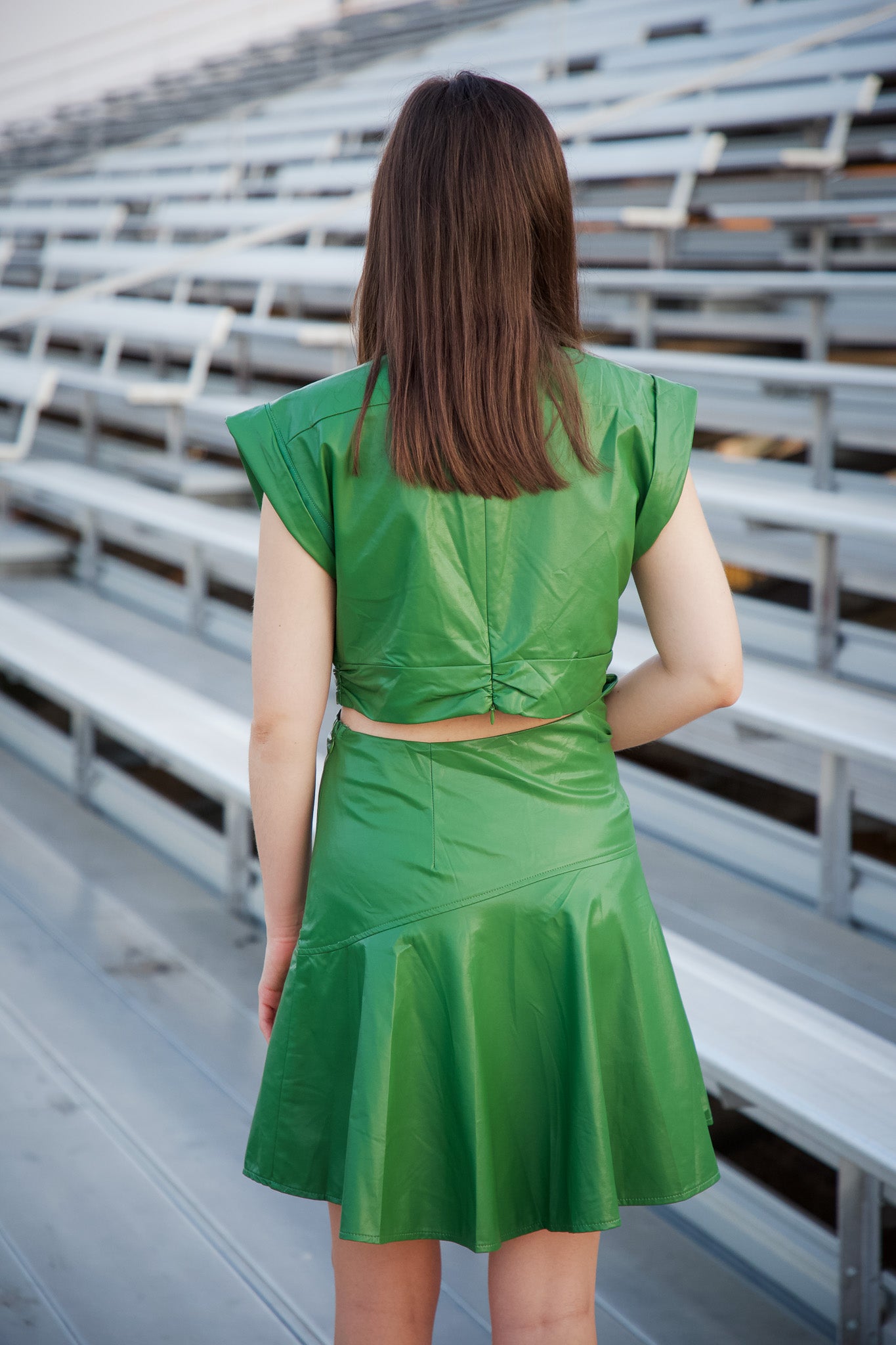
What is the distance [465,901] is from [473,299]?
0.37 metres

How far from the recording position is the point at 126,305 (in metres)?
4.10

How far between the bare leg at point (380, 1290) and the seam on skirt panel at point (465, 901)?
19cm

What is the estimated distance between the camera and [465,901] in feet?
2.63

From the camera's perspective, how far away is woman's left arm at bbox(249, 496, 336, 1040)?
31.3 inches

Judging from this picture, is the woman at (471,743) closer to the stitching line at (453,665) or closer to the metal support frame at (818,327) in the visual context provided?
the stitching line at (453,665)

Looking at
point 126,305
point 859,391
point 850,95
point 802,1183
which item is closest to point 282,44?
point 126,305

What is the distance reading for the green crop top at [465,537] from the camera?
77 cm

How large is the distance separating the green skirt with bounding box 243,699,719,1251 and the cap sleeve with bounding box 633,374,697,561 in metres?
0.14

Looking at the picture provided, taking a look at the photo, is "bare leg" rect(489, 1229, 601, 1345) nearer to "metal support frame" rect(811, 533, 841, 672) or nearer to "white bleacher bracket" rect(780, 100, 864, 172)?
"metal support frame" rect(811, 533, 841, 672)

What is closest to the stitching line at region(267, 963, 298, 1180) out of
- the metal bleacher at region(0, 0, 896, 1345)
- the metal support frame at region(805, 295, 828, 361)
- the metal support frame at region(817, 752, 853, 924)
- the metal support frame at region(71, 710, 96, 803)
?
the metal bleacher at region(0, 0, 896, 1345)

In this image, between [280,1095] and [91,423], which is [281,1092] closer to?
[280,1095]

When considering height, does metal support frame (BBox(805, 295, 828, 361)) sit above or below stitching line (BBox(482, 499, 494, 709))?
above

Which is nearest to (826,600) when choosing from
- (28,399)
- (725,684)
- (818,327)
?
(818,327)

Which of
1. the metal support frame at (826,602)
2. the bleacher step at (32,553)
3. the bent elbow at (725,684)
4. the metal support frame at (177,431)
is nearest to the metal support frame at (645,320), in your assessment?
the metal support frame at (826,602)
